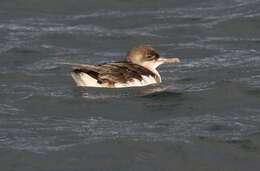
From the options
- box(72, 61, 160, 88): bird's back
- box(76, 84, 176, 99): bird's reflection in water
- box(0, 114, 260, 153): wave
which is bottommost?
box(0, 114, 260, 153): wave

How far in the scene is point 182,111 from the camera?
56.2ft

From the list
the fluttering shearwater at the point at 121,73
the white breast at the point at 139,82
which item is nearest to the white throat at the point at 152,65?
the fluttering shearwater at the point at 121,73

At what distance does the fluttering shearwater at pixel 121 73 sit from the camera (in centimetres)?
1817

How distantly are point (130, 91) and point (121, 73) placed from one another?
283mm

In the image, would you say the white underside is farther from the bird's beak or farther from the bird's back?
the bird's beak

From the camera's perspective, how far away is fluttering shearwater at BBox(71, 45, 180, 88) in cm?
1817

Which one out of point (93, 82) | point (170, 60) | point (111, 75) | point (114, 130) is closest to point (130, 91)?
point (111, 75)

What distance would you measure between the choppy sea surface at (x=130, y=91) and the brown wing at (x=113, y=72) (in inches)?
7.1

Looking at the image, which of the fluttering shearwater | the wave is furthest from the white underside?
the wave

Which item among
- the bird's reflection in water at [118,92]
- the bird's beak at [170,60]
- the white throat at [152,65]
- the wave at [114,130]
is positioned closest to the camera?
the wave at [114,130]

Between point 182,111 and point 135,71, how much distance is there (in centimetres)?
188

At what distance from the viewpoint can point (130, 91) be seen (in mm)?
18453

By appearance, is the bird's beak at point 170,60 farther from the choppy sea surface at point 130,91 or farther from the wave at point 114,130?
the wave at point 114,130

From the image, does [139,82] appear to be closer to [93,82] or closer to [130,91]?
[130,91]
